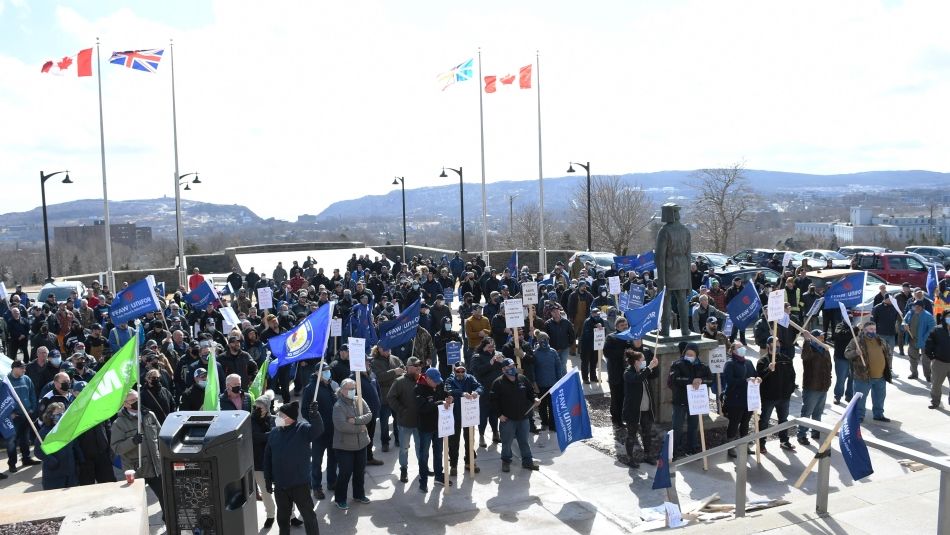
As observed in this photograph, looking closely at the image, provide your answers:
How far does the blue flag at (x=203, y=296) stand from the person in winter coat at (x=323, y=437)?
9.55 meters

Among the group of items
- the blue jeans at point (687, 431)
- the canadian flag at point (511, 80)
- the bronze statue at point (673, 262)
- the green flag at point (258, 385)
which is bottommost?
the blue jeans at point (687, 431)

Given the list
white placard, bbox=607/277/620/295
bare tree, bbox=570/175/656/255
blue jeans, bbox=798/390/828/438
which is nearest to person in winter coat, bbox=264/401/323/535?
blue jeans, bbox=798/390/828/438

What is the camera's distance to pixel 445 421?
11.0m

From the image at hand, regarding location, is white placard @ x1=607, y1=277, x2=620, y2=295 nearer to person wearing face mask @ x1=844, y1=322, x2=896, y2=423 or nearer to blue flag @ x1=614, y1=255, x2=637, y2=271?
blue flag @ x1=614, y1=255, x2=637, y2=271

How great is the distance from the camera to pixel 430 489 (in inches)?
436

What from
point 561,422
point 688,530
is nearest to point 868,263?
point 561,422

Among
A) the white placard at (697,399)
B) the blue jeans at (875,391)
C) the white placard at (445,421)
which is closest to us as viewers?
the white placard at (445,421)

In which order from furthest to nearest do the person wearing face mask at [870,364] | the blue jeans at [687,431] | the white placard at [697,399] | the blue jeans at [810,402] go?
the person wearing face mask at [870,364] → the blue jeans at [810,402] → the blue jeans at [687,431] → the white placard at [697,399]

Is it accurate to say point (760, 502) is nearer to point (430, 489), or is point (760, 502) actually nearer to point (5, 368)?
point (430, 489)

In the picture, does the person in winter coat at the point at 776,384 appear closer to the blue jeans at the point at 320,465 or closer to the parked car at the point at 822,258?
the blue jeans at the point at 320,465

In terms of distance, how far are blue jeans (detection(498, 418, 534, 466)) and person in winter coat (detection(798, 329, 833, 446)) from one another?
4.36 meters

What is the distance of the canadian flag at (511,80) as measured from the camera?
34.8m

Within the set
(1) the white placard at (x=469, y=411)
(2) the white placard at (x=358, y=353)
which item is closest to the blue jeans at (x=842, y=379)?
(1) the white placard at (x=469, y=411)

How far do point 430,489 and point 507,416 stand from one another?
1501 mm
